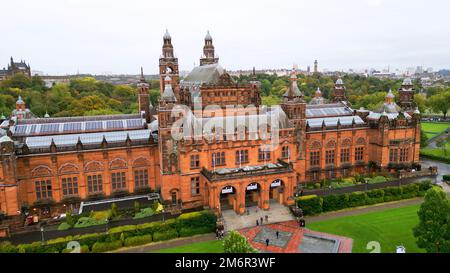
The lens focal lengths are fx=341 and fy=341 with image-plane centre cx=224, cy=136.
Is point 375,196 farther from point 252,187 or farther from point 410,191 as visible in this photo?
point 252,187

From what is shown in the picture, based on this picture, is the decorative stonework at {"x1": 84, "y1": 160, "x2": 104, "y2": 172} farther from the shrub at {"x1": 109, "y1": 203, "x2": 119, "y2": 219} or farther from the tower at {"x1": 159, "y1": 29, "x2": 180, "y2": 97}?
the tower at {"x1": 159, "y1": 29, "x2": 180, "y2": 97}

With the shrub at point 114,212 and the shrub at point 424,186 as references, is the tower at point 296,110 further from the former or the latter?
the shrub at point 114,212

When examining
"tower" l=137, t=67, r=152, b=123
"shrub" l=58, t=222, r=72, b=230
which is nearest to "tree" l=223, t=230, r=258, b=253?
→ "shrub" l=58, t=222, r=72, b=230

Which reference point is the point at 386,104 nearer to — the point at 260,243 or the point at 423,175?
the point at 423,175

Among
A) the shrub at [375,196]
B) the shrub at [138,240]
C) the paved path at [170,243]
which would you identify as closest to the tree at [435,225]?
the shrub at [375,196]

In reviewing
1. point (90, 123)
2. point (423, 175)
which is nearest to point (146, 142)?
point (90, 123)

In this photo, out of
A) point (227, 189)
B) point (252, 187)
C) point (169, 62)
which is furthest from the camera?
point (169, 62)

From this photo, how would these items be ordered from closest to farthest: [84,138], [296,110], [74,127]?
[84,138]
[74,127]
[296,110]

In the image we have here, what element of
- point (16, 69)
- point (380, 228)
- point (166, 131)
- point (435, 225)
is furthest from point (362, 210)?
point (16, 69)
